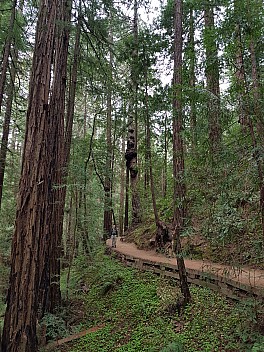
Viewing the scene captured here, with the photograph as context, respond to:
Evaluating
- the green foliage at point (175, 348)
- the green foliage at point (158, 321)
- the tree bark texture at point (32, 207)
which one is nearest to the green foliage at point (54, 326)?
the green foliage at point (158, 321)

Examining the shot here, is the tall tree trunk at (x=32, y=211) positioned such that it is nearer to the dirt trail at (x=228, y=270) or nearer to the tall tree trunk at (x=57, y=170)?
the tall tree trunk at (x=57, y=170)

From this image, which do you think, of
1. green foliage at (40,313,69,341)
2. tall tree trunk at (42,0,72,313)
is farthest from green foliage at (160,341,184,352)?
tall tree trunk at (42,0,72,313)

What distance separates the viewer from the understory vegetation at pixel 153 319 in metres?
4.14

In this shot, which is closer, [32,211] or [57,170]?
[32,211]

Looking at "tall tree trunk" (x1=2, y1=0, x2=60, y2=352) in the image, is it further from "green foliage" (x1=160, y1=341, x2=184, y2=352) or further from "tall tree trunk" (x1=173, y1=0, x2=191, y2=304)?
"tall tree trunk" (x1=173, y1=0, x2=191, y2=304)

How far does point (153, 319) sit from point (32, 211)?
3254 millimetres

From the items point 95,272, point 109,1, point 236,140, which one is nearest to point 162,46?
point 109,1

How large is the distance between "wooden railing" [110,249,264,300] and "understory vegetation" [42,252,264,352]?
0.50 ft

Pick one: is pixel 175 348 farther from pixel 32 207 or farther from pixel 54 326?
pixel 54 326

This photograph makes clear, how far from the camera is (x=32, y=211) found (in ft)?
14.8

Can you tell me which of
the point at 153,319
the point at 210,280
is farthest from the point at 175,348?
the point at 210,280

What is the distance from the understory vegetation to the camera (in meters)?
4.14

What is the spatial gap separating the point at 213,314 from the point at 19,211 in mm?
3736

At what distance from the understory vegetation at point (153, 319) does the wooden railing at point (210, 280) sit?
0.15m
